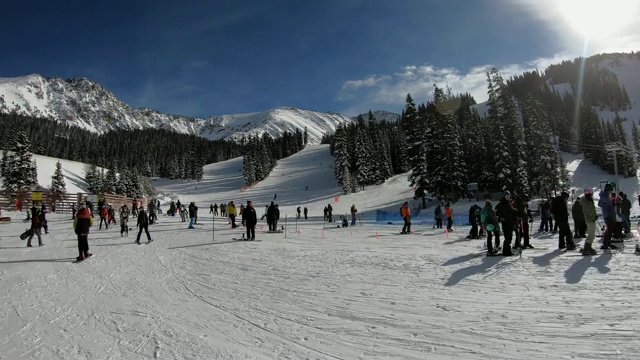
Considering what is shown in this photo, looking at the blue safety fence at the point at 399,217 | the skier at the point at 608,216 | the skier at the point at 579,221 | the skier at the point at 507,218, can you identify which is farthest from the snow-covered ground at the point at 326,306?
the blue safety fence at the point at 399,217

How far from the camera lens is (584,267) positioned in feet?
26.5

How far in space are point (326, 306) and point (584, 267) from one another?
5993mm

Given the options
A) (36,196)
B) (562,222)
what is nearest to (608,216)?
(562,222)

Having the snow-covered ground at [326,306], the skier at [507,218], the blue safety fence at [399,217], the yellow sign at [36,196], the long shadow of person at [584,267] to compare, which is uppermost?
the yellow sign at [36,196]

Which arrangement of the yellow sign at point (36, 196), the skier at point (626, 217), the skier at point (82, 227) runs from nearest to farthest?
the skier at point (82, 227)
the skier at point (626, 217)
the yellow sign at point (36, 196)

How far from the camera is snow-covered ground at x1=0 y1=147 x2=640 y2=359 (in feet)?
15.4

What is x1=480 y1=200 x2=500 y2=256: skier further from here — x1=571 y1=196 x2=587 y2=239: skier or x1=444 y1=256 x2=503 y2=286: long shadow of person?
x1=571 y1=196 x2=587 y2=239: skier

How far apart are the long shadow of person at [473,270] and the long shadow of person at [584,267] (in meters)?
1.61

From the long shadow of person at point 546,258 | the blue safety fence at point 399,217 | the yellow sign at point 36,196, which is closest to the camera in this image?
the long shadow of person at point 546,258

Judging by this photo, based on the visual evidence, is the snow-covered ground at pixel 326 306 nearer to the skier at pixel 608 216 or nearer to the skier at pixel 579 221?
the skier at pixel 608 216

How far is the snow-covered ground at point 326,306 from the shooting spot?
4.70m

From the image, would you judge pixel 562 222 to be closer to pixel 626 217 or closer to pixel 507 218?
pixel 507 218

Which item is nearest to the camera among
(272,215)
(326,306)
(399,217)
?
(326,306)

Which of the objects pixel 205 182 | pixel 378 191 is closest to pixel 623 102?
pixel 378 191
